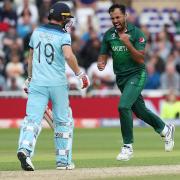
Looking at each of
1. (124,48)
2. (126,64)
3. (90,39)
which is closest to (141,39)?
(124,48)

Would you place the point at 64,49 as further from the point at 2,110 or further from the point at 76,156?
the point at 2,110

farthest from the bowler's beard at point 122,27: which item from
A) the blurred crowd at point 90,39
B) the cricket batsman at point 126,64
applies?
the blurred crowd at point 90,39

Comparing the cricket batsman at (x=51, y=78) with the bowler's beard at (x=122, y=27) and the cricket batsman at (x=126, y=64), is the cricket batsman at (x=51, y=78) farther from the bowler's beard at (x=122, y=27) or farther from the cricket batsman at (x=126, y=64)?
the bowler's beard at (x=122, y=27)

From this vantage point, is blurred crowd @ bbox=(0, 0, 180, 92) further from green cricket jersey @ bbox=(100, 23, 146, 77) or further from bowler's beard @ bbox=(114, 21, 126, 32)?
bowler's beard @ bbox=(114, 21, 126, 32)

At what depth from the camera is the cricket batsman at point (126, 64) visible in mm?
11867

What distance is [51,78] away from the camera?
1038 centimetres

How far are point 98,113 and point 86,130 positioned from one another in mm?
1345

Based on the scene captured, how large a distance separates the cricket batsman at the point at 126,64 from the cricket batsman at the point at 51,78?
1539mm

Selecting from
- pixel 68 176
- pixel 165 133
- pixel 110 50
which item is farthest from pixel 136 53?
pixel 68 176

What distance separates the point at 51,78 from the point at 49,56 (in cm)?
26

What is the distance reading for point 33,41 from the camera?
413 inches

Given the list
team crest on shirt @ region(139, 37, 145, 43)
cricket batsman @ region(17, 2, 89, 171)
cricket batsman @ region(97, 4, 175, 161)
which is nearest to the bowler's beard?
cricket batsman @ region(97, 4, 175, 161)

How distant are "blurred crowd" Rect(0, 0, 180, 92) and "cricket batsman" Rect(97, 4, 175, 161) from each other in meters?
9.26

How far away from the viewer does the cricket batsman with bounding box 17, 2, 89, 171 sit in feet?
33.7
